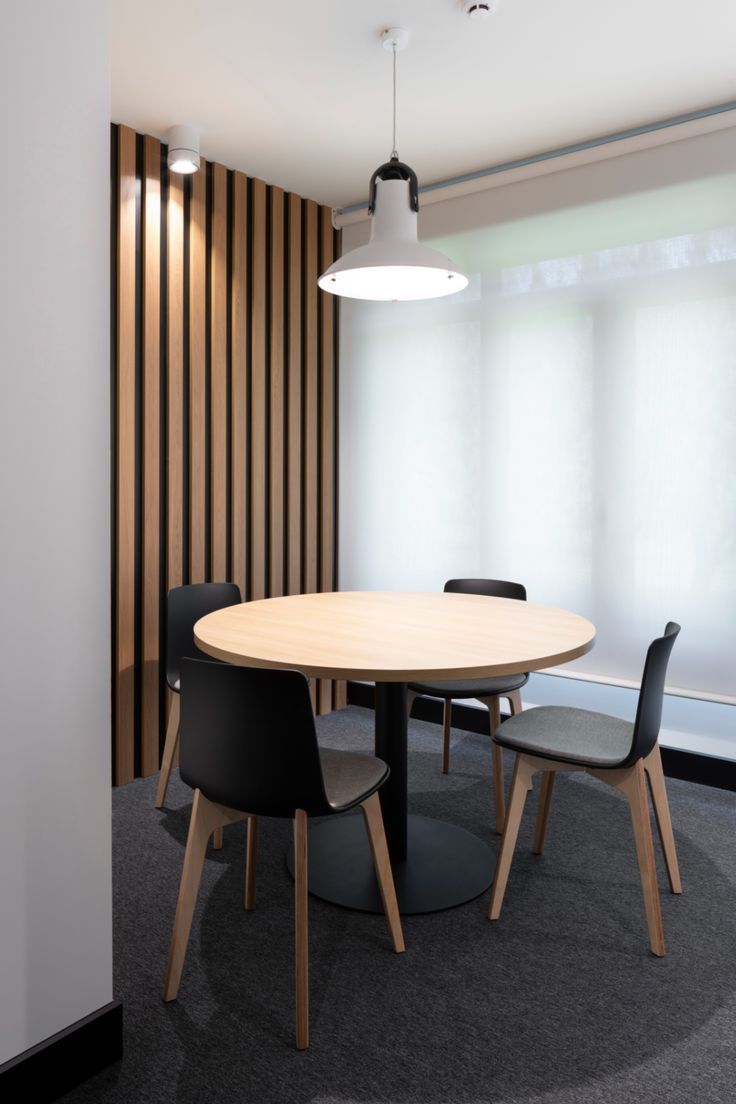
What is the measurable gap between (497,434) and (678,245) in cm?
119

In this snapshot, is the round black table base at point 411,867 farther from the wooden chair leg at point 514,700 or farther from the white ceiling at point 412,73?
the white ceiling at point 412,73

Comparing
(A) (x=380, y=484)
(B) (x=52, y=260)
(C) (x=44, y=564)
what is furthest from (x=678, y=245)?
(C) (x=44, y=564)

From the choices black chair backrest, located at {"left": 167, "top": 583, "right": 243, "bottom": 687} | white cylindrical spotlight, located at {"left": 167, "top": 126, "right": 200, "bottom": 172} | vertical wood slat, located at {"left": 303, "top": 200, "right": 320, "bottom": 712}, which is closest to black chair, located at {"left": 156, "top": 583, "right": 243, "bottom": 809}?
black chair backrest, located at {"left": 167, "top": 583, "right": 243, "bottom": 687}

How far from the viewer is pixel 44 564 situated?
1583 mm

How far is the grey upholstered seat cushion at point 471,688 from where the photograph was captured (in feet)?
9.52

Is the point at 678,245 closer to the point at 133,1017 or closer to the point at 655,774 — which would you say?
the point at 655,774

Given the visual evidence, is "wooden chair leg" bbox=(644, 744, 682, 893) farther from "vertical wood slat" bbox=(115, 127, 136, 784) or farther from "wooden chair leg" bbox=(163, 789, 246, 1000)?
"vertical wood slat" bbox=(115, 127, 136, 784)

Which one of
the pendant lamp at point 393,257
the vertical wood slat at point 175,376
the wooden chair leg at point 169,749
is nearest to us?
the pendant lamp at point 393,257

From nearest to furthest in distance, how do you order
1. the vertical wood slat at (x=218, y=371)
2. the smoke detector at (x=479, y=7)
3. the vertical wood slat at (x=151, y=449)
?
the smoke detector at (x=479, y=7), the vertical wood slat at (x=151, y=449), the vertical wood slat at (x=218, y=371)

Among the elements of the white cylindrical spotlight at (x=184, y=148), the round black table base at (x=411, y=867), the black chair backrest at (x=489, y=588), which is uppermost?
the white cylindrical spotlight at (x=184, y=148)

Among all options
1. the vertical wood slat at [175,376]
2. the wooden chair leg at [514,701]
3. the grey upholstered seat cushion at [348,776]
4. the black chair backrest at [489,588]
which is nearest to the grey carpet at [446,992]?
the grey upholstered seat cushion at [348,776]

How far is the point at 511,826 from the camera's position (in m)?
2.21

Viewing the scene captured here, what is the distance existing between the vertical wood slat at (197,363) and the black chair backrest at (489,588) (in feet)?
4.11

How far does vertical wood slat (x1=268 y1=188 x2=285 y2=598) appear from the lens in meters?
4.06
